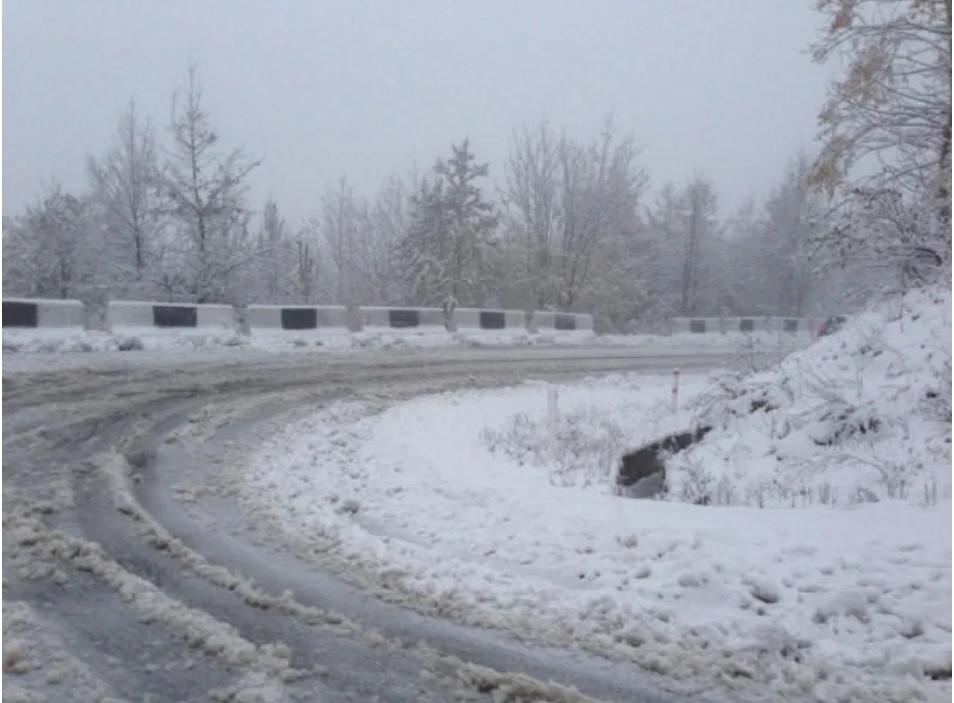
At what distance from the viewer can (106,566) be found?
5254mm

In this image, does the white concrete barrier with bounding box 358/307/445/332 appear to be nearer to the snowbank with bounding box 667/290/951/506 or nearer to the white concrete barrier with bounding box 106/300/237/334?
the white concrete barrier with bounding box 106/300/237/334

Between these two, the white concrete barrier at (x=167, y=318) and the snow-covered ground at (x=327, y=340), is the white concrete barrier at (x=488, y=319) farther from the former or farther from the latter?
the white concrete barrier at (x=167, y=318)

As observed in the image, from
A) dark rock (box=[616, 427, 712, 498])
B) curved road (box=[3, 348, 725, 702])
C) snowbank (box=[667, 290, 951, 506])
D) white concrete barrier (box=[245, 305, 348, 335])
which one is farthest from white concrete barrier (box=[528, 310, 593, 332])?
curved road (box=[3, 348, 725, 702])

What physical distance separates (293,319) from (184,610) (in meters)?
19.2

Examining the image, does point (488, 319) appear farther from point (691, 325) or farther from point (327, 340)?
point (691, 325)

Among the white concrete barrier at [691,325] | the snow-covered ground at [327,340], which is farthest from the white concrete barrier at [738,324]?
the snow-covered ground at [327,340]

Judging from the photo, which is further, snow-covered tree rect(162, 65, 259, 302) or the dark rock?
snow-covered tree rect(162, 65, 259, 302)

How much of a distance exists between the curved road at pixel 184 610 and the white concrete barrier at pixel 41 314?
830 centimetres

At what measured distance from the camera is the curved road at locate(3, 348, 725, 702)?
3986mm

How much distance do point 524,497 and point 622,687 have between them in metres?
3.40

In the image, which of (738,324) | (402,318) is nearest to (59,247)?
(402,318)

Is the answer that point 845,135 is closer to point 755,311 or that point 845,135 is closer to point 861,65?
point 861,65

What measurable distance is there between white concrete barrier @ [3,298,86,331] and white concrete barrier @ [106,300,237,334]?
99cm

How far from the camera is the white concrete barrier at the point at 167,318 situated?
751 inches
